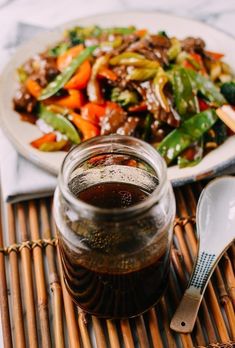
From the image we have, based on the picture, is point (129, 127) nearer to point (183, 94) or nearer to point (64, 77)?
point (183, 94)

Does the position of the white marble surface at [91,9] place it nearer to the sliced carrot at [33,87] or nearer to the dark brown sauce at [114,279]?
the sliced carrot at [33,87]

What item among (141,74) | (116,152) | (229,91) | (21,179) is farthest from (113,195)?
(229,91)

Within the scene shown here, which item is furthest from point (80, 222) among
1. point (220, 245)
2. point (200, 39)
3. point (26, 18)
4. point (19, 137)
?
point (26, 18)

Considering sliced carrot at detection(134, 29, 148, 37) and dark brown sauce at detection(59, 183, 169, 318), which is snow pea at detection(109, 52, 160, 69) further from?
dark brown sauce at detection(59, 183, 169, 318)

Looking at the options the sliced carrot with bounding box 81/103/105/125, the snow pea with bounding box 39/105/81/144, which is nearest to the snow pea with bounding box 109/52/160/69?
the sliced carrot with bounding box 81/103/105/125

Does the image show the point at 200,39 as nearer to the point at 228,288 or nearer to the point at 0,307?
the point at 228,288

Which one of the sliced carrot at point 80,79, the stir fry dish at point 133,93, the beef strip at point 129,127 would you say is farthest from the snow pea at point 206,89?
the sliced carrot at point 80,79
